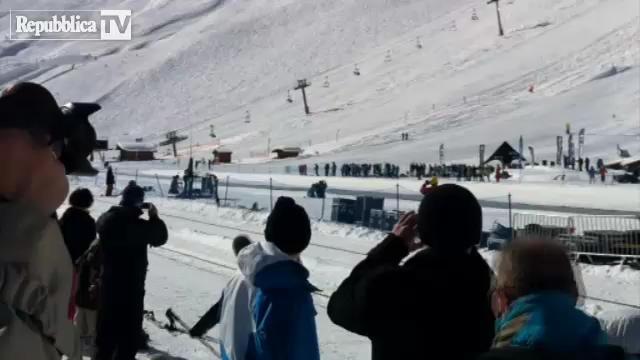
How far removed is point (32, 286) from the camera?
1.67m

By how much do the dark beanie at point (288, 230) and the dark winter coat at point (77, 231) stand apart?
114 inches

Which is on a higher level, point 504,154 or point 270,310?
point 504,154

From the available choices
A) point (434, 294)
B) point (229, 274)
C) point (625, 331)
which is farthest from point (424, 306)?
point (229, 274)

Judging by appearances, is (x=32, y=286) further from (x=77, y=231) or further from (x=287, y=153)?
(x=287, y=153)

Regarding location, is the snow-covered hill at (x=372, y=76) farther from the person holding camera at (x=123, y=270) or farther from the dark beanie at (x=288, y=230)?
the dark beanie at (x=288, y=230)

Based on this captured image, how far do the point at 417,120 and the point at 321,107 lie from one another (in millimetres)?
19068

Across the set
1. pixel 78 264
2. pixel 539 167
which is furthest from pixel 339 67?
pixel 78 264

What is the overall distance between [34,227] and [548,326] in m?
1.27

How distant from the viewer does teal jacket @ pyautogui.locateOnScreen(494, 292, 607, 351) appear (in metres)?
2.14

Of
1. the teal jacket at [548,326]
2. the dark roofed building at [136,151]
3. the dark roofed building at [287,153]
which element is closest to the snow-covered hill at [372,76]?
the dark roofed building at [287,153]

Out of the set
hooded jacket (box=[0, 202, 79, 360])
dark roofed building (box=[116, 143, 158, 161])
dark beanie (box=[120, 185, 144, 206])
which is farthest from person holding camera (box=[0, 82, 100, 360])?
dark roofed building (box=[116, 143, 158, 161])

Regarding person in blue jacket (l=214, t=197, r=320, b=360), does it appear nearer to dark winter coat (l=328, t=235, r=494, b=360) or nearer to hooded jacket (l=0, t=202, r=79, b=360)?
dark winter coat (l=328, t=235, r=494, b=360)

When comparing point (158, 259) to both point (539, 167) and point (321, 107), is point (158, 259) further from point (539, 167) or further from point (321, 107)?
point (321, 107)

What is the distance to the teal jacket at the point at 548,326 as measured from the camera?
2.14 meters
